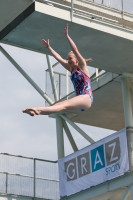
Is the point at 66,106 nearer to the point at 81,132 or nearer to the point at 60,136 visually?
the point at 81,132

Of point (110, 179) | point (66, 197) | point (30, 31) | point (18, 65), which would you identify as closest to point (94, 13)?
point (30, 31)

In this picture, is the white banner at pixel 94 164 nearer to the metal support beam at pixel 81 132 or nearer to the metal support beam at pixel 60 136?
the metal support beam at pixel 81 132

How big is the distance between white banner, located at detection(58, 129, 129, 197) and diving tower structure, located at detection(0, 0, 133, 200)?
0.24 m

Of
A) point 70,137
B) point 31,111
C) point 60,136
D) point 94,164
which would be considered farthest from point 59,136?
point 31,111

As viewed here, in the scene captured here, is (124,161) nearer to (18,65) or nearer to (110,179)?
(110,179)

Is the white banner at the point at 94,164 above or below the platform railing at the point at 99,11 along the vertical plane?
below

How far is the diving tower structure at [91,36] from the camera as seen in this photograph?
64.0 feet

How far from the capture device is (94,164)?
2344 cm

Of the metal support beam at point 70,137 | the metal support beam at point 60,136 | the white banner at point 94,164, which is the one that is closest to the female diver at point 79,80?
the white banner at point 94,164

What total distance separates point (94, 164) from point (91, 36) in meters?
5.28

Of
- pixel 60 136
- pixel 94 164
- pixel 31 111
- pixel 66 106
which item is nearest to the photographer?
pixel 31 111

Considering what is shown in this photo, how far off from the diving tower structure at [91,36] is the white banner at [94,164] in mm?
240

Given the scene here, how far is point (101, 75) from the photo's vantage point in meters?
24.9

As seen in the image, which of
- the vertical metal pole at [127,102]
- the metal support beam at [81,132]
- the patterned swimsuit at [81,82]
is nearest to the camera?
the patterned swimsuit at [81,82]
